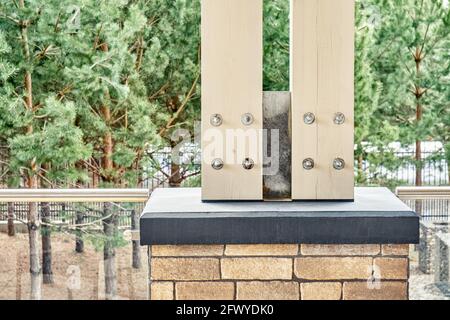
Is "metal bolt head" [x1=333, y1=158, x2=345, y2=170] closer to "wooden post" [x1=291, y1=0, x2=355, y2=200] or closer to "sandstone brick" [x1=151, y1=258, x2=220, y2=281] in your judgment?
"wooden post" [x1=291, y1=0, x2=355, y2=200]

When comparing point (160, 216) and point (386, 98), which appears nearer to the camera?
point (160, 216)

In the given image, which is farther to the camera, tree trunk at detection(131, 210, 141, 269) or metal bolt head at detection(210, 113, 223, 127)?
tree trunk at detection(131, 210, 141, 269)

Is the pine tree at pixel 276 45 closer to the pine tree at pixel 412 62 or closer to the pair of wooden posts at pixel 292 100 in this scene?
the pine tree at pixel 412 62

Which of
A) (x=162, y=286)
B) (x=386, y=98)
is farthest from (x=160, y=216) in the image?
(x=386, y=98)

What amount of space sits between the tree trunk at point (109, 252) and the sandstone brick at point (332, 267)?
693 millimetres

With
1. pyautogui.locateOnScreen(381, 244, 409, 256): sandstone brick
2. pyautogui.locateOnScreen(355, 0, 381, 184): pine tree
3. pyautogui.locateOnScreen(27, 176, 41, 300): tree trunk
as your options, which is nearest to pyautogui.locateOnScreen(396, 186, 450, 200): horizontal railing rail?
pyautogui.locateOnScreen(381, 244, 409, 256): sandstone brick

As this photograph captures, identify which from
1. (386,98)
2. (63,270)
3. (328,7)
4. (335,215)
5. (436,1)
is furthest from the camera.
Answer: (386,98)

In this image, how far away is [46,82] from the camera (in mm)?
7582

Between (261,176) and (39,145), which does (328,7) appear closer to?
(261,176)

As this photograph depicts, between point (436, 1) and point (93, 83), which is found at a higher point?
point (436, 1)

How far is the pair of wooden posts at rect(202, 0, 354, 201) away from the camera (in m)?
2.01

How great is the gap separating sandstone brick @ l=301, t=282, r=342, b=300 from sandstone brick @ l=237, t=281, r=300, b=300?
1.0 inches

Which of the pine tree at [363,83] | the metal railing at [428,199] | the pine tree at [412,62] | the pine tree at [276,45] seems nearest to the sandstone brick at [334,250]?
the metal railing at [428,199]

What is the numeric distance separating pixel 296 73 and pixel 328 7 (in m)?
0.21
